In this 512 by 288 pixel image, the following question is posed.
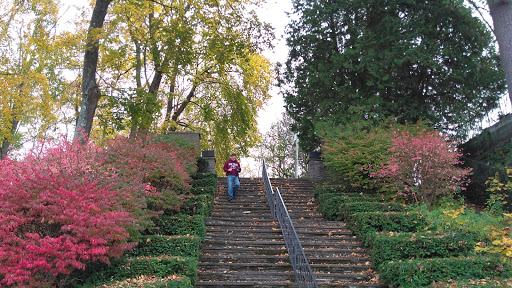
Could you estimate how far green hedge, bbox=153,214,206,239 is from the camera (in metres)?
9.84

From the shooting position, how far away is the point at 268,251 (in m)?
9.84

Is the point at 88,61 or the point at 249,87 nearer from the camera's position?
the point at 88,61

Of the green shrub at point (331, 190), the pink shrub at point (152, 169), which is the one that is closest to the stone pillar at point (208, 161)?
the pink shrub at point (152, 169)

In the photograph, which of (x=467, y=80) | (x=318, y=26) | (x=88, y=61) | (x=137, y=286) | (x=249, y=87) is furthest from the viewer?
(x=249, y=87)

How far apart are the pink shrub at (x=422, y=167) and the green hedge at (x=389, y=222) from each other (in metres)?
1.79

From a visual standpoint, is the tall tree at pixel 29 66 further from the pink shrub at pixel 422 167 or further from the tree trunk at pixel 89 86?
the pink shrub at pixel 422 167

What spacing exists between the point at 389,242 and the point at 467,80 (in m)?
9.81

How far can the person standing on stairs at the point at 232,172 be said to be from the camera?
47.1 feet

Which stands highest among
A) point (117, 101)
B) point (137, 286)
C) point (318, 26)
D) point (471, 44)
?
point (318, 26)

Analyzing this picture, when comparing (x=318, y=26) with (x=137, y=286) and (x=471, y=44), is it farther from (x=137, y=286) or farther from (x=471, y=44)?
(x=137, y=286)

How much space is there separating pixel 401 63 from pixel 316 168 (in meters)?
5.26

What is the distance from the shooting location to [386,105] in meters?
16.6

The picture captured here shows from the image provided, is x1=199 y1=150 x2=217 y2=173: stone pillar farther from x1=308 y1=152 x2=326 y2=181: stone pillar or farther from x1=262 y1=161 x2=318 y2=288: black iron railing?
x1=262 y1=161 x2=318 y2=288: black iron railing

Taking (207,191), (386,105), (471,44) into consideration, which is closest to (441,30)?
(471,44)
